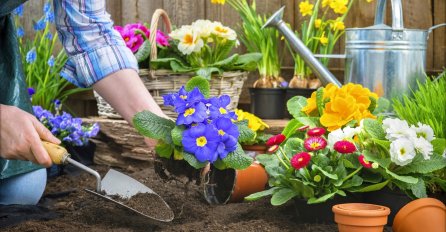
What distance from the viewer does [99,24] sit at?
2.16 metres

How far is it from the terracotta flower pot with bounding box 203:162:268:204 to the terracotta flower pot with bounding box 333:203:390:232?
1.56ft

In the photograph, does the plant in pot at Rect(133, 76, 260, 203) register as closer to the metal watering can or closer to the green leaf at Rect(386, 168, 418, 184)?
the green leaf at Rect(386, 168, 418, 184)

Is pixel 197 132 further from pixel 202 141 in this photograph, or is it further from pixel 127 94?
pixel 127 94

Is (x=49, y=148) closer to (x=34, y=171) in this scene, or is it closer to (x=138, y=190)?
(x=138, y=190)

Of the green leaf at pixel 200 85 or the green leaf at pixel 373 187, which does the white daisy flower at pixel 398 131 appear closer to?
the green leaf at pixel 373 187

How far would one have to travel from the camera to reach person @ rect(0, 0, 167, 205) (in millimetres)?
2078

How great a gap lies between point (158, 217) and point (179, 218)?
0.07 m

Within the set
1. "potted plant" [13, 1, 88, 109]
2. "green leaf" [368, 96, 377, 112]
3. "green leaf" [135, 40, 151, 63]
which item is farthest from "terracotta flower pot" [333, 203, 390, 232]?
"potted plant" [13, 1, 88, 109]

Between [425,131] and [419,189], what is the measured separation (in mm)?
152

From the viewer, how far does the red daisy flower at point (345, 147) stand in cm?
182

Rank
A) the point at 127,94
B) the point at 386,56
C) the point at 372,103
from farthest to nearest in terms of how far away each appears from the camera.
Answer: the point at 386,56 → the point at 372,103 → the point at 127,94

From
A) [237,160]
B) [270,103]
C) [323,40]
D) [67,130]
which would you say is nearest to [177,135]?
[237,160]

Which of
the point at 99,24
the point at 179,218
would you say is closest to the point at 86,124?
the point at 99,24

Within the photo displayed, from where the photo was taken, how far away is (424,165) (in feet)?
6.13
